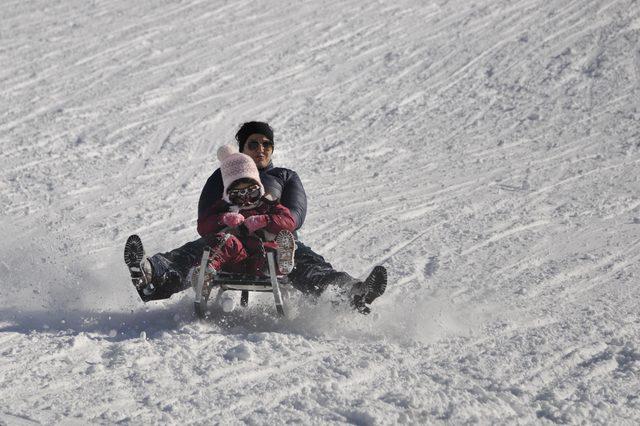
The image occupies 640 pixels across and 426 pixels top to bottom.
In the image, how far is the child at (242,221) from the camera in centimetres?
471

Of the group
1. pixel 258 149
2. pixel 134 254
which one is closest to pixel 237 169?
pixel 258 149

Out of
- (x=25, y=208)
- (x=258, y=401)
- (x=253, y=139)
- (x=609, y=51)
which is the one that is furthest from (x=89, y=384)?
(x=609, y=51)

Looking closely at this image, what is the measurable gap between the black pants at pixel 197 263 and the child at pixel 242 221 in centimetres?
16

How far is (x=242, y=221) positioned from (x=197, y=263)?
38 cm

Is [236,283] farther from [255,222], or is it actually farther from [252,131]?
[252,131]

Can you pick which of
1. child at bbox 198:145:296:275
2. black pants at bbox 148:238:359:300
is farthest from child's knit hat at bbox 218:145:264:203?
black pants at bbox 148:238:359:300

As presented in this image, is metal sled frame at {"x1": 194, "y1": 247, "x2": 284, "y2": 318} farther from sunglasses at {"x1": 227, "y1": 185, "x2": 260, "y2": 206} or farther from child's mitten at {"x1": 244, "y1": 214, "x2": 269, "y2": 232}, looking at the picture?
sunglasses at {"x1": 227, "y1": 185, "x2": 260, "y2": 206}

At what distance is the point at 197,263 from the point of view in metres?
4.85

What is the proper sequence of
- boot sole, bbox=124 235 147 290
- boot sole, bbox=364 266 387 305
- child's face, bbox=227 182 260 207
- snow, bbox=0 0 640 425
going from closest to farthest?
snow, bbox=0 0 640 425
boot sole, bbox=124 235 147 290
boot sole, bbox=364 266 387 305
child's face, bbox=227 182 260 207

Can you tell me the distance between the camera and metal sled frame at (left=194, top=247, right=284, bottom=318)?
4.49m

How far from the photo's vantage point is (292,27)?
12.5 m

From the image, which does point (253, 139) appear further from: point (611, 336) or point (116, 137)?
point (116, 137)

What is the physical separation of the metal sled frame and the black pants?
180 millimetres

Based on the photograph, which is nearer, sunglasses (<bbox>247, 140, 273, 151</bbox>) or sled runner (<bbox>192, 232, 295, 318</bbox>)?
sled runner (<bbox>192, 232, 295, 318</bbox>)
